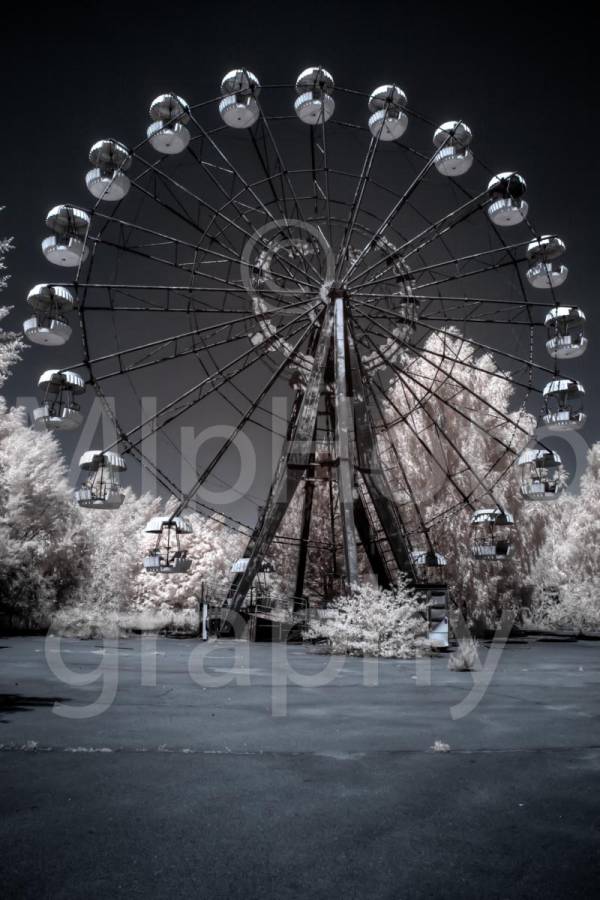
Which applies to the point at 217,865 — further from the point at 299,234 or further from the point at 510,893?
the point at 299,234

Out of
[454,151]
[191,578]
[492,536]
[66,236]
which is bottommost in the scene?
[191,578]

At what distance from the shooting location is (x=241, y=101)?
19172 mm

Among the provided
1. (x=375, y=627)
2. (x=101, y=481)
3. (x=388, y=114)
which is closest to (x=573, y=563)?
(x=375, y=627)

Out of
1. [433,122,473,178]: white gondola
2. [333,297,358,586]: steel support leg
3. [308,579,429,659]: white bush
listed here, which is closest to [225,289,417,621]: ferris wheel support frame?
[333,297,358,586]: steel support leg

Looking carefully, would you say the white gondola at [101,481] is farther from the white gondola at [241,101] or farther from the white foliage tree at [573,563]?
the white foliage tree at [573,563]

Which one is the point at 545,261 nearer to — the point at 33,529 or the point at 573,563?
the point at 573,563

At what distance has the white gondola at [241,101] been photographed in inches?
754

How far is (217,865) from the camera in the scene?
3143mm

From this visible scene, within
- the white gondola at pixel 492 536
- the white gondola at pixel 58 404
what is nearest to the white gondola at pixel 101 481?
the white gondola at pixel 58 404

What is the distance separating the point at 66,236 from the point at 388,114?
11.2 m

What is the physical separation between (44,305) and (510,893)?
57.8 ft

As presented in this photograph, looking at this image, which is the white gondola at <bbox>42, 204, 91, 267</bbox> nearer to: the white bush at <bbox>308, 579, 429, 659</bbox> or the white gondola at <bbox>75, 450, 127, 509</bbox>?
the white gondola at <bbox>75, 450, 127, 509</bbox>

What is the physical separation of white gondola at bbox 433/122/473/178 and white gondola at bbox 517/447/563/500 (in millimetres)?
9869

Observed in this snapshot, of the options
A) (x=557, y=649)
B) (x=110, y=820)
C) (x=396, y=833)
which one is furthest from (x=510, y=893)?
(x=557, y=649)
